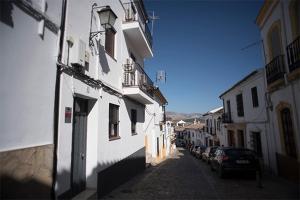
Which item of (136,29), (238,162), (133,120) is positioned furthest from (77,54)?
(238,162)

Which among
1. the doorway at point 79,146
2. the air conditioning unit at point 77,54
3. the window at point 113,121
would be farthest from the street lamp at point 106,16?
the window at point 113,121

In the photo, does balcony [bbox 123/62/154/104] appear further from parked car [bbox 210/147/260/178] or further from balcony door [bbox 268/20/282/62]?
balcony door [bbox 268/20/282/62]

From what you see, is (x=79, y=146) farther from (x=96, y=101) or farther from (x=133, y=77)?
(x=133, y=77)

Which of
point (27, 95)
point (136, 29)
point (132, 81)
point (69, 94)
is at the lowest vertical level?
point (27, 95)

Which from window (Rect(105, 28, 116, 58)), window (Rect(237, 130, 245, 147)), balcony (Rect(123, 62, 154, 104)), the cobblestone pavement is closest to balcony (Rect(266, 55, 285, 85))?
the cobblestone pavement

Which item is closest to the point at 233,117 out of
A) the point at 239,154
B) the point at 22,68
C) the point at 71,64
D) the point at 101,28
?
the point at 239,154

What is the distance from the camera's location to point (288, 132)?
372 inches

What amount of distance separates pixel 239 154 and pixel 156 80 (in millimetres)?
7678

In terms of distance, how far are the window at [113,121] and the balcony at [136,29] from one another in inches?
148

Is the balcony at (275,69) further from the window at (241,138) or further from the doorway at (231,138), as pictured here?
the doorway at (231,138)

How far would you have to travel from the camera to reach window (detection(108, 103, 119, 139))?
792 centimetres

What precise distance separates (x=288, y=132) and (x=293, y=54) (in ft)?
11.3

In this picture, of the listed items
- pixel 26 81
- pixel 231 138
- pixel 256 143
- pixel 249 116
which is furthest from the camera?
pixel 231 138

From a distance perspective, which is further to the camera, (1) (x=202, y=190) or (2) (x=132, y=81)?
(2) (x=132, y=81)
